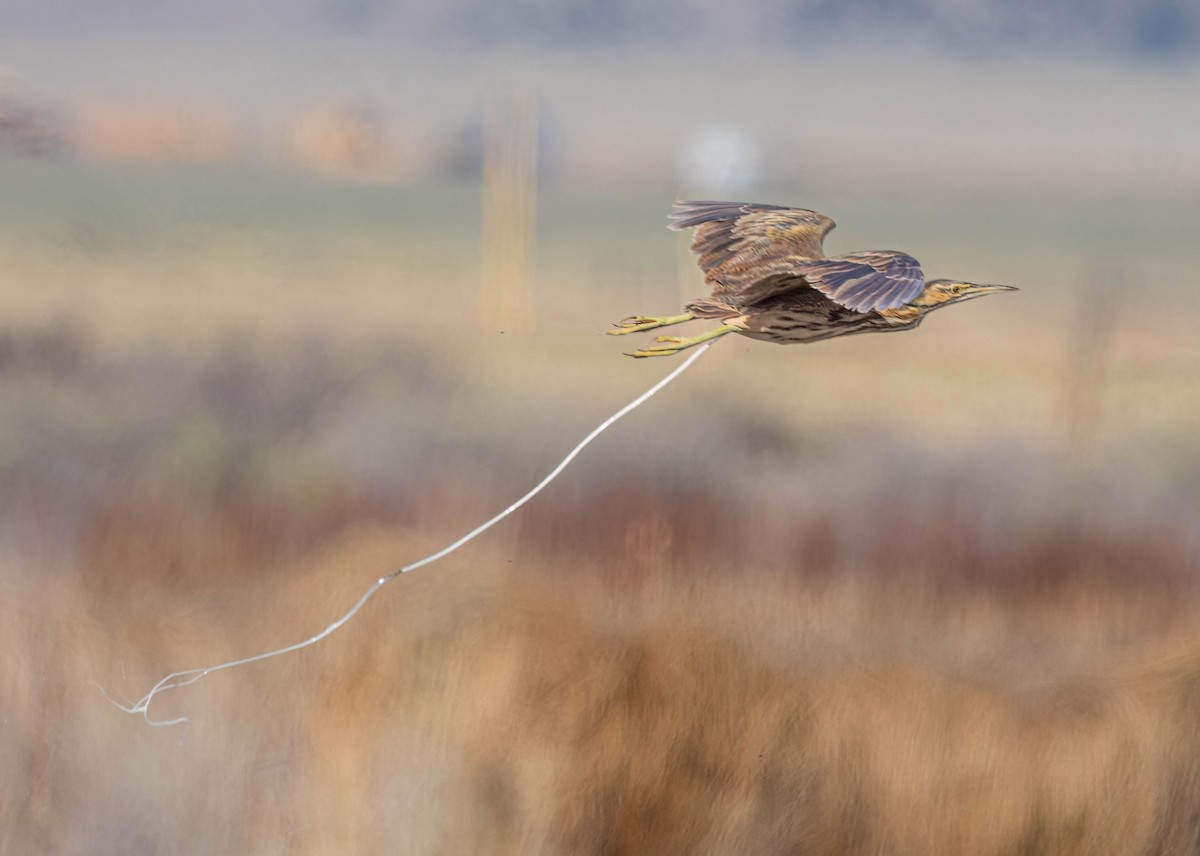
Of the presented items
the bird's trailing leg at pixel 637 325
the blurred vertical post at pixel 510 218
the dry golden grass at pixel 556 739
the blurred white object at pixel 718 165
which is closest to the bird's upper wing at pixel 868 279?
the bird's trailing leg at pixel 637 325

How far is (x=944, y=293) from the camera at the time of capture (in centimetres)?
280

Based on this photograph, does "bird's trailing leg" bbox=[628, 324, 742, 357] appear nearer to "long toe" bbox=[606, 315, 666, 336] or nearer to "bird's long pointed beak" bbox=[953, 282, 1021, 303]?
"long toe" bbox=[606, 315, 666, 336]

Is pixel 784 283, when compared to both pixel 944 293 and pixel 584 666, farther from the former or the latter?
pixel 584 666

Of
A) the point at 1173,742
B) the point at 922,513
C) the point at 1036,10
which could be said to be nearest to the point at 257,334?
the point at 922,513

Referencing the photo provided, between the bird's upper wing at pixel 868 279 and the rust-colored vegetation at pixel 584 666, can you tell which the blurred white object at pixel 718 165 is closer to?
the rust-colored vegetation at pixel 584 666

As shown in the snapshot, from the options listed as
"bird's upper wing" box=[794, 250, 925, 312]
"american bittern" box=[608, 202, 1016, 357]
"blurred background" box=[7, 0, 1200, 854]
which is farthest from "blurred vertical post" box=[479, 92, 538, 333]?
"bird's upper wing" box=[794, 250, 925, 312]

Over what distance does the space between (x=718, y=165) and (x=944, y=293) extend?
3.00 m

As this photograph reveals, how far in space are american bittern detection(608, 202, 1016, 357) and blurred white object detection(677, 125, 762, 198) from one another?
2460 millimetres

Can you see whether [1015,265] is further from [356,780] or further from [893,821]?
[356,780]

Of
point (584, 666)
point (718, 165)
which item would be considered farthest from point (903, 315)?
point (718, 165)

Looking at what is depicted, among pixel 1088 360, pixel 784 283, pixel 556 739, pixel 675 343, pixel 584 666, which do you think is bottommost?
pixel 556 739

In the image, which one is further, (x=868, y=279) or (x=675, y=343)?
(x=675, y=343)

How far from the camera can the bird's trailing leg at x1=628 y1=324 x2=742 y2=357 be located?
2584mm

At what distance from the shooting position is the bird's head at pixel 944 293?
9.15 feet
